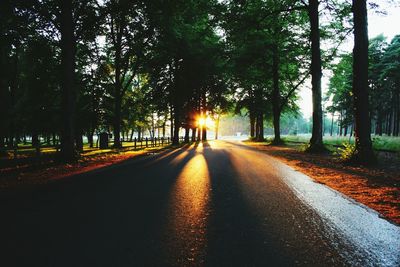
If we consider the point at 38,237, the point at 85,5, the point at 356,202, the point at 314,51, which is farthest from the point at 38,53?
the point at 356,202

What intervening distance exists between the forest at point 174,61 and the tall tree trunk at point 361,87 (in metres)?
0.04

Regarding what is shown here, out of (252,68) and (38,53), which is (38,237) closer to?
(38,53)

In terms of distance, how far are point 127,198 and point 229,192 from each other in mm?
2356

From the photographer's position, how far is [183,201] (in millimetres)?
6152

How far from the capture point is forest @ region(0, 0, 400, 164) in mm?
14945

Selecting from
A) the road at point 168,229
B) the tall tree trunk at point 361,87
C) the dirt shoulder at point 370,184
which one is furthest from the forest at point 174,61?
the road at point 168,229

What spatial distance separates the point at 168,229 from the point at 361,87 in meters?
11.6

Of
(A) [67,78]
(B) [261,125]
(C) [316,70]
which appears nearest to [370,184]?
(C) [316,70]

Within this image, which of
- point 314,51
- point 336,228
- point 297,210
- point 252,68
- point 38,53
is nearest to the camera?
point 336,228

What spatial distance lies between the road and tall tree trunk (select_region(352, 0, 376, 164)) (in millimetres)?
6717

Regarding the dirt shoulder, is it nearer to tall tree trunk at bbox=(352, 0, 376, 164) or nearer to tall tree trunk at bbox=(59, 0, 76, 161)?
tall tree trunk at bbox=(352, 0, 376, 164)

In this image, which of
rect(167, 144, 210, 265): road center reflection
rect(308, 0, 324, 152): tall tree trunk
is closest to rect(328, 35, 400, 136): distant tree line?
rect(308, 0, 324, 152): tall tree trunk

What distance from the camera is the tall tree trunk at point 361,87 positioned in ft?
40.8

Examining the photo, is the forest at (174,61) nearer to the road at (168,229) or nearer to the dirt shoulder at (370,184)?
the dirt shoulder at (370,184)
